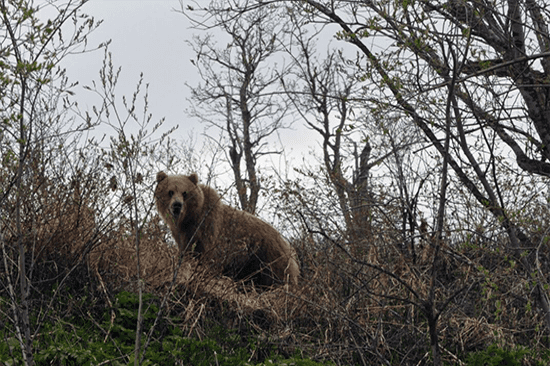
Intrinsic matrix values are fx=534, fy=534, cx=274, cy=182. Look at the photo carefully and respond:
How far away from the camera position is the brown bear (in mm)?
7332

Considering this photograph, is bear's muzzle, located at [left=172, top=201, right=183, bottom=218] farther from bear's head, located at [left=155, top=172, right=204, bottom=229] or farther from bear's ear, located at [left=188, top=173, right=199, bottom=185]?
A: bear's ear, located at [left=188, top=173, right=199, bottom=185]

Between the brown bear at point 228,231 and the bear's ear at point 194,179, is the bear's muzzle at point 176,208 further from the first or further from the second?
the bear's ear at point 194,179

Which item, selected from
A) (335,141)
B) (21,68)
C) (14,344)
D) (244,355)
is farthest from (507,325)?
(335,141)

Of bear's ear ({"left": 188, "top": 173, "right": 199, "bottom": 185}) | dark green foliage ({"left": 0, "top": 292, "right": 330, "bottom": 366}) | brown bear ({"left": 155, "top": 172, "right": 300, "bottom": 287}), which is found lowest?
dark green foliage ({"left": 0, "top": 292, "right": 330, "bottom": 366})

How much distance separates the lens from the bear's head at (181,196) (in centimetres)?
780

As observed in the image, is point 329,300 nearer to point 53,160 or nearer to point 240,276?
point 240,276

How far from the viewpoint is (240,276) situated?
25.1 ft

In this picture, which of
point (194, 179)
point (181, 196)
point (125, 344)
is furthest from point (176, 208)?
point (125, 344)

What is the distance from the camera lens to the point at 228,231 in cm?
726

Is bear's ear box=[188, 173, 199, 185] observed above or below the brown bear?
above

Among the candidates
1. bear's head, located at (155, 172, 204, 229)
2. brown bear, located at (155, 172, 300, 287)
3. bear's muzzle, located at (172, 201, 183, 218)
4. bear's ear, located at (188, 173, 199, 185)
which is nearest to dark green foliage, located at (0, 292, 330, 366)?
brown bear, located at (155, 172, 300, 287)

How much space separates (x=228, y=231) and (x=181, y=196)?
1001mm

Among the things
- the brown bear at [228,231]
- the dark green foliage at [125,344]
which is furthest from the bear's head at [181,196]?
the dark green foliage at [125,344]

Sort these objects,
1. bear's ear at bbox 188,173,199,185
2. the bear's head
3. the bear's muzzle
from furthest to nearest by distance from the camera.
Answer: bear's ear at bbox 188,173,199,185 → the bear's head → the bear's muzzle
